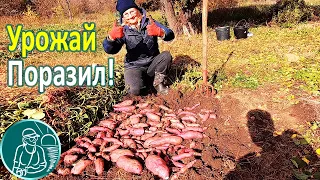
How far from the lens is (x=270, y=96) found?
3.60 m

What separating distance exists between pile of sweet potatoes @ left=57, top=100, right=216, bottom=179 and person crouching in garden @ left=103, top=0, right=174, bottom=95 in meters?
0.41

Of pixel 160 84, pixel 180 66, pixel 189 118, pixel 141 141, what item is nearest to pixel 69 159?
pixel 141 141

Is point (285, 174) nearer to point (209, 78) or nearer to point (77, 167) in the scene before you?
point (77, 167)

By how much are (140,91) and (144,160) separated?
58.7 inches

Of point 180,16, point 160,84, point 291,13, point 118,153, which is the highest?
point 291,13

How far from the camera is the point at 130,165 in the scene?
2373 mm

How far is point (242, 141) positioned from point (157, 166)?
965 mm

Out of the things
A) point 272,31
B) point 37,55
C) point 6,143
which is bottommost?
point 6,143

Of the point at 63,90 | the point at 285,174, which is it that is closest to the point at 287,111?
the point at 285,174

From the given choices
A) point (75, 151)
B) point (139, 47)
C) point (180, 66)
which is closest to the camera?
point (75, 151)

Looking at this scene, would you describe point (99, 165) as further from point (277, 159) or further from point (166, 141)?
point (277, 159)

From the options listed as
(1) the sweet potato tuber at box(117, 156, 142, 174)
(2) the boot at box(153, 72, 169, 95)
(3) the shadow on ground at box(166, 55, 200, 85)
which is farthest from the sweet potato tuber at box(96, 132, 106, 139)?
(3) the shadow on ground at box(166, 55, 200, 85)

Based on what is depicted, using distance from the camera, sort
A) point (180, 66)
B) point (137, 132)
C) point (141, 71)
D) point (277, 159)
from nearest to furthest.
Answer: point (277, 159), point (137, 132), point (141, 71), point (180, 66)

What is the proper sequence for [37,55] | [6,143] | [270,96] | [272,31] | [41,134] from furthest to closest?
[272,31], [37,55], [270,96], [41,134], [6,143]
